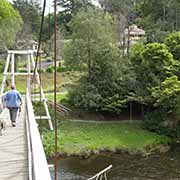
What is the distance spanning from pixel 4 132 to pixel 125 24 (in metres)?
24.1

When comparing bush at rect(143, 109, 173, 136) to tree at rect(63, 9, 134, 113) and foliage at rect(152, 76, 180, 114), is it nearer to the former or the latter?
foliage at rect(152, 76, 180, 114)

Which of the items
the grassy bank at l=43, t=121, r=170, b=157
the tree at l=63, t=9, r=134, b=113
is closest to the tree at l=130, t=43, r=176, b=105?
the tree at l=63, t=9, r=134, b=113

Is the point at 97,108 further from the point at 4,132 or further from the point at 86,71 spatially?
the point at 4,132

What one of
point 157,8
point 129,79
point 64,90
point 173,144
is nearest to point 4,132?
point 173,144

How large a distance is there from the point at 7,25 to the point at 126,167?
50.3ft

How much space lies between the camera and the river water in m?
14.2

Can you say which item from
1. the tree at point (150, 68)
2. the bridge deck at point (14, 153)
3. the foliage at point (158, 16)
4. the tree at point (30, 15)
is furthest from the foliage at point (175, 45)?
the tree at point (30, 15)

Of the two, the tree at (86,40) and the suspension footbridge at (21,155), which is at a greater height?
the tree at (86,40)

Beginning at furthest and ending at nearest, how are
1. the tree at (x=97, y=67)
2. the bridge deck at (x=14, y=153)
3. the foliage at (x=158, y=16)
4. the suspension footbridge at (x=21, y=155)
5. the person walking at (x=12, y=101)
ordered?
the foliage at (x=158, y=16) → the tree at (x=97, y=67) → the person walking at (x=12, y=101) → the bridge deck at (x=14, y=153) → the suspension footbridge at (x=21, y=155)

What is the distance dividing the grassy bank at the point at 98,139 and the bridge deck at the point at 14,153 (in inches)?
292

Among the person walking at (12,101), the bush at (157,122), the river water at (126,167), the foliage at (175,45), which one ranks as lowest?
the river water at (126,167)

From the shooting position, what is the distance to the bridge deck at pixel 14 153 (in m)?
5.41

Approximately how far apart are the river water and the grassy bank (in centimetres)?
45

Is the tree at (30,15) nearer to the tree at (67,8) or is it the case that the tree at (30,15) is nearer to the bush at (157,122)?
the tree at (67,8)
